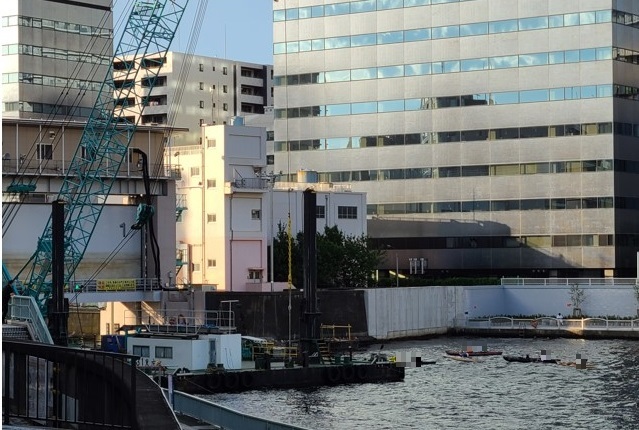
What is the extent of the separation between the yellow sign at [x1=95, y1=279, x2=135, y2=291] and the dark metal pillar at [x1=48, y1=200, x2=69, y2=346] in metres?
17.8

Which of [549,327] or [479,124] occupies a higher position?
[479,124]

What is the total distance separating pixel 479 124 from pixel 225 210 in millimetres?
32416

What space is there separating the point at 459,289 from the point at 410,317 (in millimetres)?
8623

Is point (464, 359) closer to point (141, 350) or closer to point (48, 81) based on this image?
point (141, 350)

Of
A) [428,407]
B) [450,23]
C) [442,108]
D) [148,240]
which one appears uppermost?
[450,23]

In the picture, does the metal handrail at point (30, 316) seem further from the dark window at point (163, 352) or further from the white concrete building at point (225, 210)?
the white concrete building at point (225, 210)

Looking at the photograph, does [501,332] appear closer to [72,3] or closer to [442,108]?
[442,108]

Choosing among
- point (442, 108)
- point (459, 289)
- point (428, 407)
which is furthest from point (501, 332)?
point (428, 407)

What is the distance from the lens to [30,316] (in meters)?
69.3

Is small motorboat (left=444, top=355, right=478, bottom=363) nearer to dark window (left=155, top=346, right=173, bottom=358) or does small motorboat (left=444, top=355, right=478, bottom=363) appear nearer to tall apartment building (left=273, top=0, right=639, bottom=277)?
dark window (left=155, top=346, right=173, bottom=358)

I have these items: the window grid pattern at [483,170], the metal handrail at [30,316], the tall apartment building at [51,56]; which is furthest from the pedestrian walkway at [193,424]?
the window grid pattern at [483,170]

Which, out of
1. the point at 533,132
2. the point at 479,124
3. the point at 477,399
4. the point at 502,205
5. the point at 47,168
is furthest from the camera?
the point at 479,124

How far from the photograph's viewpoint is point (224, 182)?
11156 cm

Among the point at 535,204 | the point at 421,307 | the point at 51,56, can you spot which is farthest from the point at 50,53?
the point at 535,204
